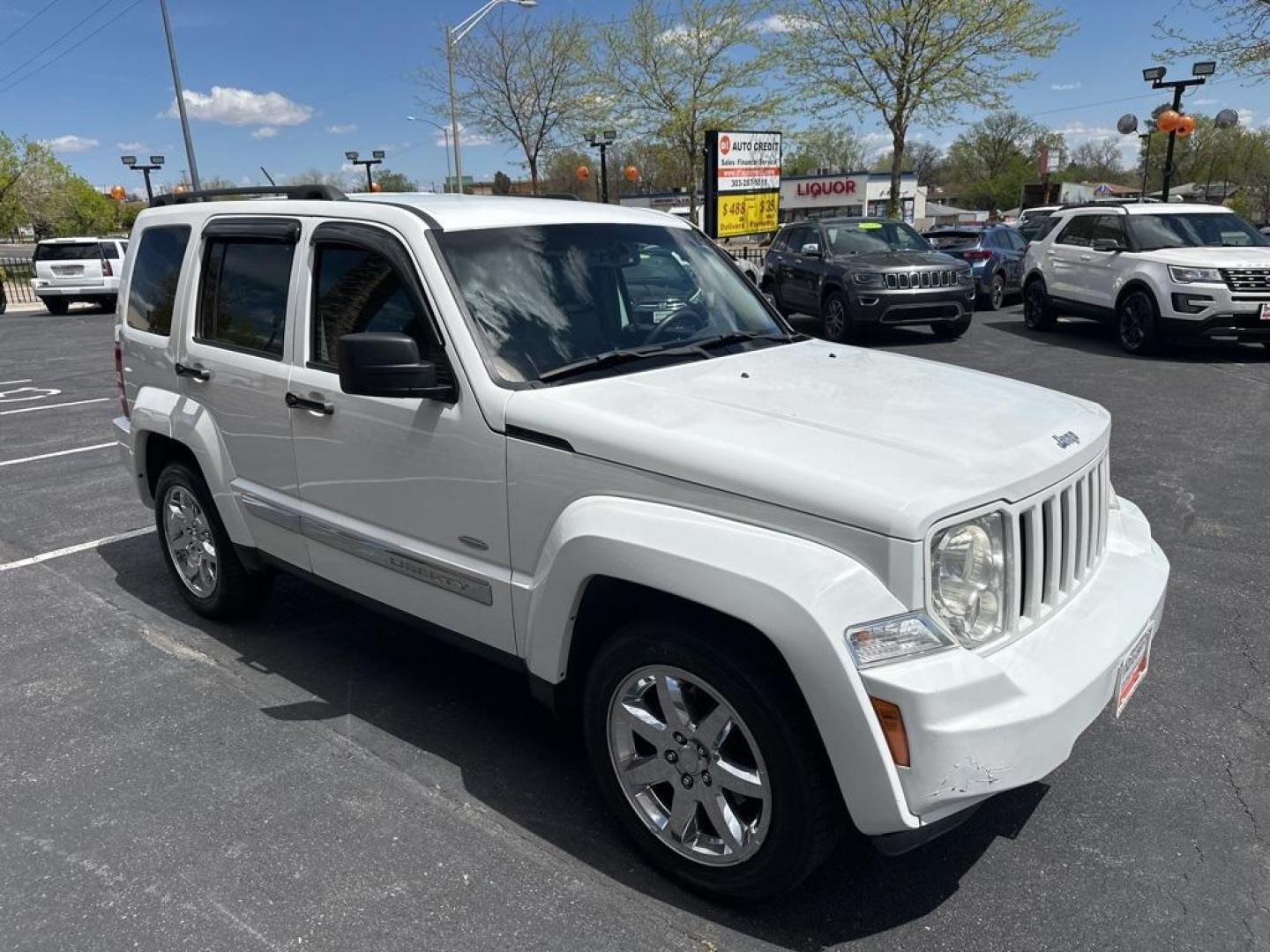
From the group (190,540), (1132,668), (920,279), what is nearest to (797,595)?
(1132,668)

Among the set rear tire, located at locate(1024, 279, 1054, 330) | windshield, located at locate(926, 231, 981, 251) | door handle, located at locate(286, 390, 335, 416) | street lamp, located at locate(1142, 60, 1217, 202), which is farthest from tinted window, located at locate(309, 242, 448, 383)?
street lamp, located at locate(1142, 60, 1217, 202)

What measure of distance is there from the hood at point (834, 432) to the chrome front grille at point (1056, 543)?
2.6 inches

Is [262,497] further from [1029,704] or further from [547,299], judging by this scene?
[1029,704]

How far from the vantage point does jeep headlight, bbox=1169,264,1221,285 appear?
35.4 feet

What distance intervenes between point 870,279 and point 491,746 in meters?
10.6

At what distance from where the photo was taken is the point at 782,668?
235 cm

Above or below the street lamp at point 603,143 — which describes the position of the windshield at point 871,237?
below

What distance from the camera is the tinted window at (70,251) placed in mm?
21734

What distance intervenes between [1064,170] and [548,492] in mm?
116300

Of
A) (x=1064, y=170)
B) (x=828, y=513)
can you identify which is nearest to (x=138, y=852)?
(x=828, y=513)

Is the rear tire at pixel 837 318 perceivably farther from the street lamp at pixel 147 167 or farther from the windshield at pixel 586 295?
the street lamp at pixel 147 167

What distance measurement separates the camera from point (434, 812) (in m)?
3.08

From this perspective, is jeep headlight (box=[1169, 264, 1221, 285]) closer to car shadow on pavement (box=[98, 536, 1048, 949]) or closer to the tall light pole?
car shadow on pavement (box=[98, 536, 1048, 949])

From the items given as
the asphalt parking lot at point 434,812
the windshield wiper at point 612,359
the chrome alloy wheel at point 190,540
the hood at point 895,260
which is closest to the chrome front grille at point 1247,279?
the hood at point 895,260
